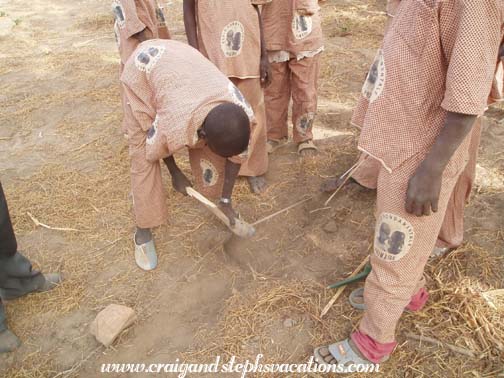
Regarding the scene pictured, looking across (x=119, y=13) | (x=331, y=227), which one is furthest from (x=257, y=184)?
(x=119, y=13)

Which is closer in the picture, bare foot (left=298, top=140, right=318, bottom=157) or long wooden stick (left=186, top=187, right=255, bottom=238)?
long wooden stick (left=186, top=187, right=255, bottom=238)

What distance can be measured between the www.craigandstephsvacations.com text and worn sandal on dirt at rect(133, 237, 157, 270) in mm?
641

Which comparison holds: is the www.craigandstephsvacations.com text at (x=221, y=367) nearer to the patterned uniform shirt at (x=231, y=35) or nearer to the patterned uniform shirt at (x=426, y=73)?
the patterned uniform shirt at (x=426, y=73)

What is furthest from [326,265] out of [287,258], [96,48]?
[96,48]

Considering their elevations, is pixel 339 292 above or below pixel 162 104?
below

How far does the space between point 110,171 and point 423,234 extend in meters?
2.76

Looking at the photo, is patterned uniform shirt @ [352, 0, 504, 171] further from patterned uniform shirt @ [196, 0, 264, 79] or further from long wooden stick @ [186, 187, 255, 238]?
patterned uniform shirt @ [196, 0, 264, 79]

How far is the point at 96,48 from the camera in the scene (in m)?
6.20

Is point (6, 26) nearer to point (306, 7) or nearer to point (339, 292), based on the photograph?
point (306, 7)

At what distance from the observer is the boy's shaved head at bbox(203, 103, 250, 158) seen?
6.38 feet

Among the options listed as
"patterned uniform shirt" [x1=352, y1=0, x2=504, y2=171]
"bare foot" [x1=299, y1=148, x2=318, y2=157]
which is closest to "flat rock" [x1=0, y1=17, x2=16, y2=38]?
"bare foot" [x1=299, y1=148, x2=318, y2=157]

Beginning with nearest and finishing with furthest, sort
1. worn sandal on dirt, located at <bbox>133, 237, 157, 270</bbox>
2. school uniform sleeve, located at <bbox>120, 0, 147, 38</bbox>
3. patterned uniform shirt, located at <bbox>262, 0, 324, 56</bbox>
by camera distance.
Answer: worn sandal on dirt, located at <bbox>133, 237, 157, 270</bbox>
school uniform sleeve, located at <bbox>120, 0, 147, 38</bbox>
patterned uniform shirt, located at <bbox>262, 0, 324, 56</bbox>

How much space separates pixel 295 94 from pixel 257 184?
789mm

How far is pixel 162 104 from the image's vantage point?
2.07 m
